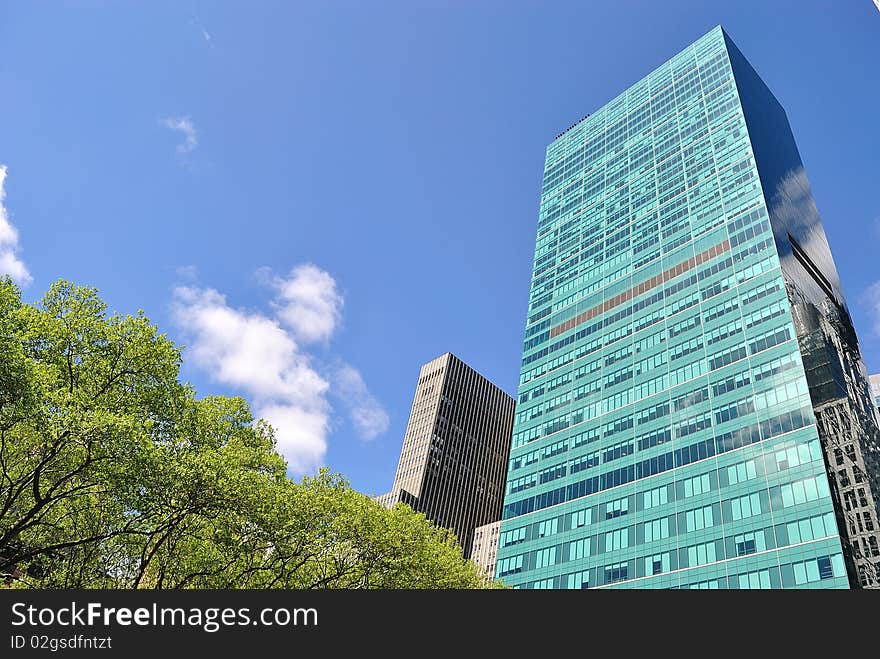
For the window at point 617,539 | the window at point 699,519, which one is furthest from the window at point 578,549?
the window at point 699,519

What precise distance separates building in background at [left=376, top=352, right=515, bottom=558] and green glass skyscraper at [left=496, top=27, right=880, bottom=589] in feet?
148

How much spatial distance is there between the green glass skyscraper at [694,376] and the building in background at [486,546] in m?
42.4

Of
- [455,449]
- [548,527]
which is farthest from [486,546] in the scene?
[548,527]

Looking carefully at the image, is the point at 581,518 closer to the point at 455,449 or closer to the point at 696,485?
the point at 696,485

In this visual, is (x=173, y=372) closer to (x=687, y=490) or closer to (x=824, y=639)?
(x=824, y=639)

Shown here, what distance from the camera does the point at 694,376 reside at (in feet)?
246

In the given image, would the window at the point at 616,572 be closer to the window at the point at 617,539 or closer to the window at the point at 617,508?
the window at the point at 617,539

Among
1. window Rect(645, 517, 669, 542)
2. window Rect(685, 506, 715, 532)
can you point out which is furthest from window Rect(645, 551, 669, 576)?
window Rect(685, 506, 715, 532)

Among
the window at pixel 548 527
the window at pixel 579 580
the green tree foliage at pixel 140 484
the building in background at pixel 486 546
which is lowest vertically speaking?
the green tree foliage at pixel 140 484

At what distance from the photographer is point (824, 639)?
10.7m

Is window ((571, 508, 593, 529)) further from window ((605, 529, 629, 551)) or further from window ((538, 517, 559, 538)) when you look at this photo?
window ((605, 529, 629, 551))

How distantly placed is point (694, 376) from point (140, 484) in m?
68.0

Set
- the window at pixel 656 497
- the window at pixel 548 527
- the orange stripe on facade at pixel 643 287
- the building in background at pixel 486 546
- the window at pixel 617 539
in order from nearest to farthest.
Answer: the window at pixel 617 539, the window at pixel 656 497, the window at pixel 548 527, the orange stripe on facade at pixel 643 287, the building in background at pixel 486 546

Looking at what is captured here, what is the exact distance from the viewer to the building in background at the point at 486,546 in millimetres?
121062
